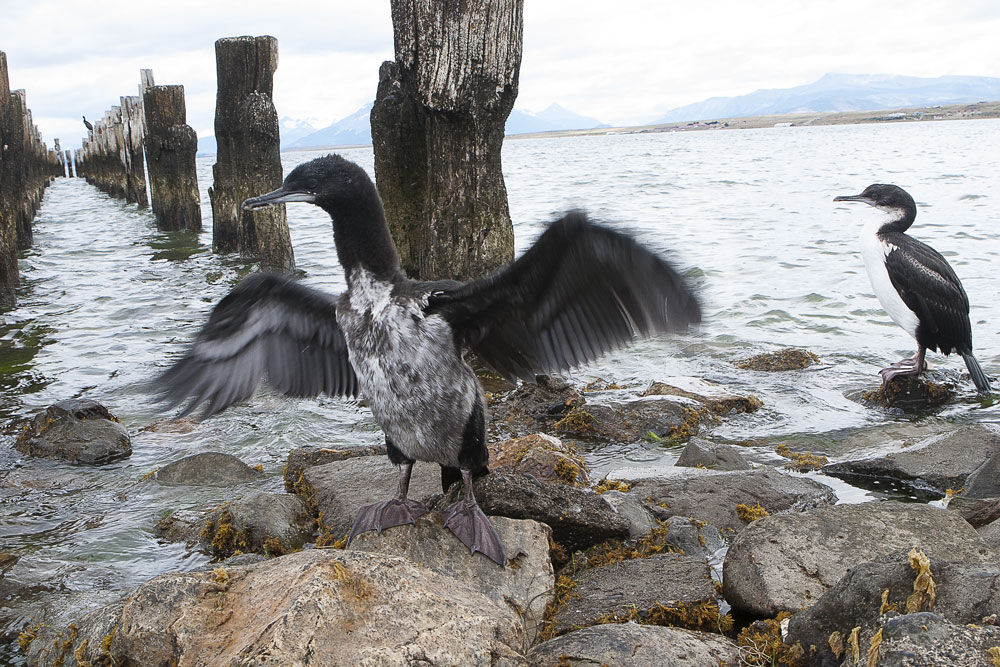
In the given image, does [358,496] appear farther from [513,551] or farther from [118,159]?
[118,159]

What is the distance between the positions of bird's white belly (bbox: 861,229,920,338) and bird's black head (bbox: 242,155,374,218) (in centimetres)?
488

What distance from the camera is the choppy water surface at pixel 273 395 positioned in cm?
448

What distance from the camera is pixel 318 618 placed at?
2.39 metres

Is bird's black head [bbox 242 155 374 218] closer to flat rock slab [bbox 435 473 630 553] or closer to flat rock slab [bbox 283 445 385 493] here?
flat rock slab [bbox 435 473 630 553]

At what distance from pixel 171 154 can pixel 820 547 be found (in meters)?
17.1

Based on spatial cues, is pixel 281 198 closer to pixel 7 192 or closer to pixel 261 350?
pixel 261 350

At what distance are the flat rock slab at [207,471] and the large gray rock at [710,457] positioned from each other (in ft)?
8.61

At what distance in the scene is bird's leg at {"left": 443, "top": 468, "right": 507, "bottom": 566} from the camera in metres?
3.43

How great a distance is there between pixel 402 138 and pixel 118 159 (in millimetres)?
26034

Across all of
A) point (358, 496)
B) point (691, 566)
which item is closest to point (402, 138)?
point (358, 496)

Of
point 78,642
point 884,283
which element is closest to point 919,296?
point 884,283

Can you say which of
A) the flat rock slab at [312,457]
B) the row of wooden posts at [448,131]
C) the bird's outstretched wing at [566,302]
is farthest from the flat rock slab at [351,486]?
the row of wooden posts at [448,131]

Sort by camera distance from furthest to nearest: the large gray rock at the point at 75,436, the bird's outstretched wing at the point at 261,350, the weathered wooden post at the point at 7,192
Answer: the weathered wooden post at the point at 7,192 < the large gray rock at the point at 75,436 < the bird's outstretched wing at the point at 261,350

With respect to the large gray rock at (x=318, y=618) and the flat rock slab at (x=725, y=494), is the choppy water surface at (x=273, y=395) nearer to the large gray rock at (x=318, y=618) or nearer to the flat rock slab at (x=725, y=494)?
the flat rock slab at (x=725, y=494)
